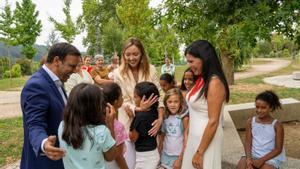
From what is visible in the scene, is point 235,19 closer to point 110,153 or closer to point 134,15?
point 110,153

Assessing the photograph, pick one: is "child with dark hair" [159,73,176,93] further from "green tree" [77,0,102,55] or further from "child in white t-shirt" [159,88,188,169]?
"green tree" [77,0,102,55]

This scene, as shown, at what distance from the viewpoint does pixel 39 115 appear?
211cm

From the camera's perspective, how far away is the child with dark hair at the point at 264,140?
336 centimetres

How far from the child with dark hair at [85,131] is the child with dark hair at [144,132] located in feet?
2.81

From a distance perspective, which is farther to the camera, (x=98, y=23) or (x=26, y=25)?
(x=98, y=23)

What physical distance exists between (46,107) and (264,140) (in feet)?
7.31

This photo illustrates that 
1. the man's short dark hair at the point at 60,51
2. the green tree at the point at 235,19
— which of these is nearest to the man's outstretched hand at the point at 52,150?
the man's short dark hair at the point at 60,51

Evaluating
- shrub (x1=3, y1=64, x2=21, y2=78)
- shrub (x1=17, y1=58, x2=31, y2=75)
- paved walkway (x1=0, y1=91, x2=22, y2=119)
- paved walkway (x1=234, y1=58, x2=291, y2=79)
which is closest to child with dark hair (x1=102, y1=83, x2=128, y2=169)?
paved walkway (x1=0, y1=91, x2=22, y2=119)

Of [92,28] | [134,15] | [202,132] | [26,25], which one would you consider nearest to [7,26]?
[26,25]

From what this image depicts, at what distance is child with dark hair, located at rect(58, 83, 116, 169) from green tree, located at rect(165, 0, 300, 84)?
48.3 inches

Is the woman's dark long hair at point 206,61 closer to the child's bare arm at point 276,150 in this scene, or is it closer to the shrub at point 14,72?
the child's bare arm at point 276,150

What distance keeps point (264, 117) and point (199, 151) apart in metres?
1.17

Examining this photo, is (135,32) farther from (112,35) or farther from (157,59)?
(112,35)

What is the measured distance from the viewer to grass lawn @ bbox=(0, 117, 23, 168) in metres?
6.11
